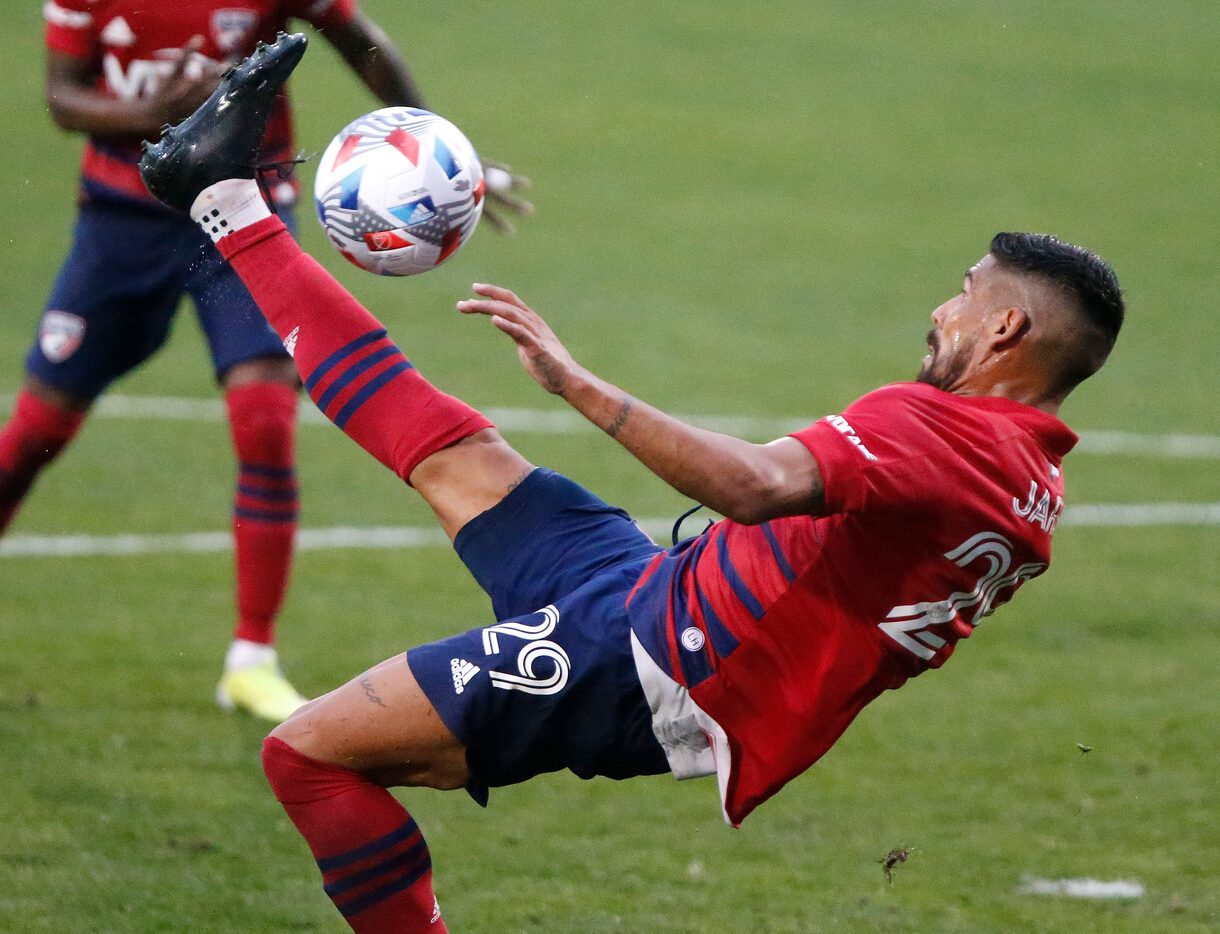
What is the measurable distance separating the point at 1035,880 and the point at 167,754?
8.66 feet

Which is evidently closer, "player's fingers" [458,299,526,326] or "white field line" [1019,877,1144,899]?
"player's fingers" [458,299,526,326]

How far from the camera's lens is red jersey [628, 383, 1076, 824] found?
140 inches

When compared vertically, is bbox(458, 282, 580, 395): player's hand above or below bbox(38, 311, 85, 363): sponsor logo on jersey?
above

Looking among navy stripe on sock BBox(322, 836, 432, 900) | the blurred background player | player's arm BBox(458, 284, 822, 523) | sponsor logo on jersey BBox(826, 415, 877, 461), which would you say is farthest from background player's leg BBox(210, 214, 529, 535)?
the blurred background player

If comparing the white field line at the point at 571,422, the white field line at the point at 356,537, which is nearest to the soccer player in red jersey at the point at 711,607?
the white field line at the point at 356,537

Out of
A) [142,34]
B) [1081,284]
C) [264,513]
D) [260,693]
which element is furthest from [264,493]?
[1081,284]

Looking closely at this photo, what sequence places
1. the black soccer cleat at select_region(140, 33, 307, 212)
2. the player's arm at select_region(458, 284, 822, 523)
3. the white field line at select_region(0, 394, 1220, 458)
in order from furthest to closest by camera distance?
the white field line at select_region(0, 394, 1220, 458)
the black soccer cleat at select_region(140, 33, 307, 212)
the player's arm at select_region(458, 284, 822, 523)

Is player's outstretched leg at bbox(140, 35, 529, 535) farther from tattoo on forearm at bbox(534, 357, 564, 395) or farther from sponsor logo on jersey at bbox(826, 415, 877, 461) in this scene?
sponsor logo on jersey at bbox(826, 415, 877, 461)

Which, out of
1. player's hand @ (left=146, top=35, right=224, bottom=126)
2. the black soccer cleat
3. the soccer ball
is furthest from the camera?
player's hand @ (left=146, top=35, right=224, bottom=126)

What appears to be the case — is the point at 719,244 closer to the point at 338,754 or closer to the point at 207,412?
the point at 207,412

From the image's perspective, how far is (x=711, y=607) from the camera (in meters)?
3.79

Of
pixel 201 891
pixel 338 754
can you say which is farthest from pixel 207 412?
pixel 338 754

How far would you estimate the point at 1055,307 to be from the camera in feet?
12.3

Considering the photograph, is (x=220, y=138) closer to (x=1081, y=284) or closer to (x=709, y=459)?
(x=709, y=459)
